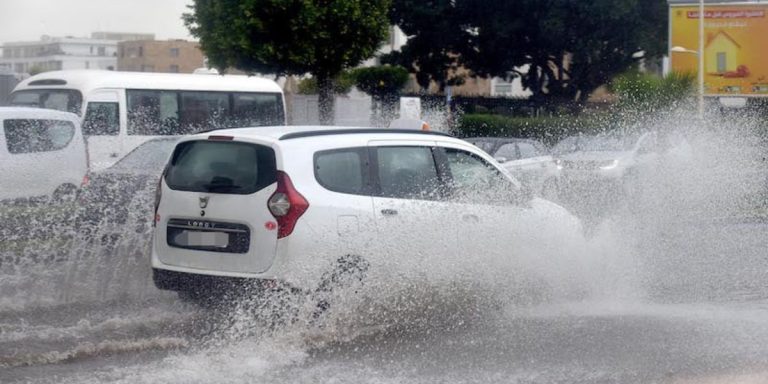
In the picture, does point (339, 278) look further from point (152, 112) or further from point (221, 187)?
point (152, 112)

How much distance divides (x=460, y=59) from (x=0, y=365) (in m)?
39.0

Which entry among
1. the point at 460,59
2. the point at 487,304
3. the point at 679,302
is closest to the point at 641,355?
the point at 487,304

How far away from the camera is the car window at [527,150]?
23.0 meters

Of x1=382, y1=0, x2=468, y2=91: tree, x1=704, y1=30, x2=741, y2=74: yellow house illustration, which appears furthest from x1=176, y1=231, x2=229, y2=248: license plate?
x1=382, y1=0, x2=468, y2=91: tree

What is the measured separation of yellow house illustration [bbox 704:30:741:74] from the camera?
38562 mm

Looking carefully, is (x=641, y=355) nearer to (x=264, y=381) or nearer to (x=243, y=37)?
(x=264, y=381)

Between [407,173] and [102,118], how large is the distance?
15.1 m

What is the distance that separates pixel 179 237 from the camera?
9242 millimetres

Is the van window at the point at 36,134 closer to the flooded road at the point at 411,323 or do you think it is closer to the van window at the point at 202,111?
the flooded road at the point at 411,323

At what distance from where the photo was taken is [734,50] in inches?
A: 1521

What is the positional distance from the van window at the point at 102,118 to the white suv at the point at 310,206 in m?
14.1

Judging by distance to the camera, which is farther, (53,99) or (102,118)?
(53,99)

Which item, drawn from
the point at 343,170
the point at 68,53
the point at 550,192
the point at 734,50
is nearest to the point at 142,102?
the point at 550,192

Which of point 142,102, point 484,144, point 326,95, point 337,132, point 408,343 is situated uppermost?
point 326,95
